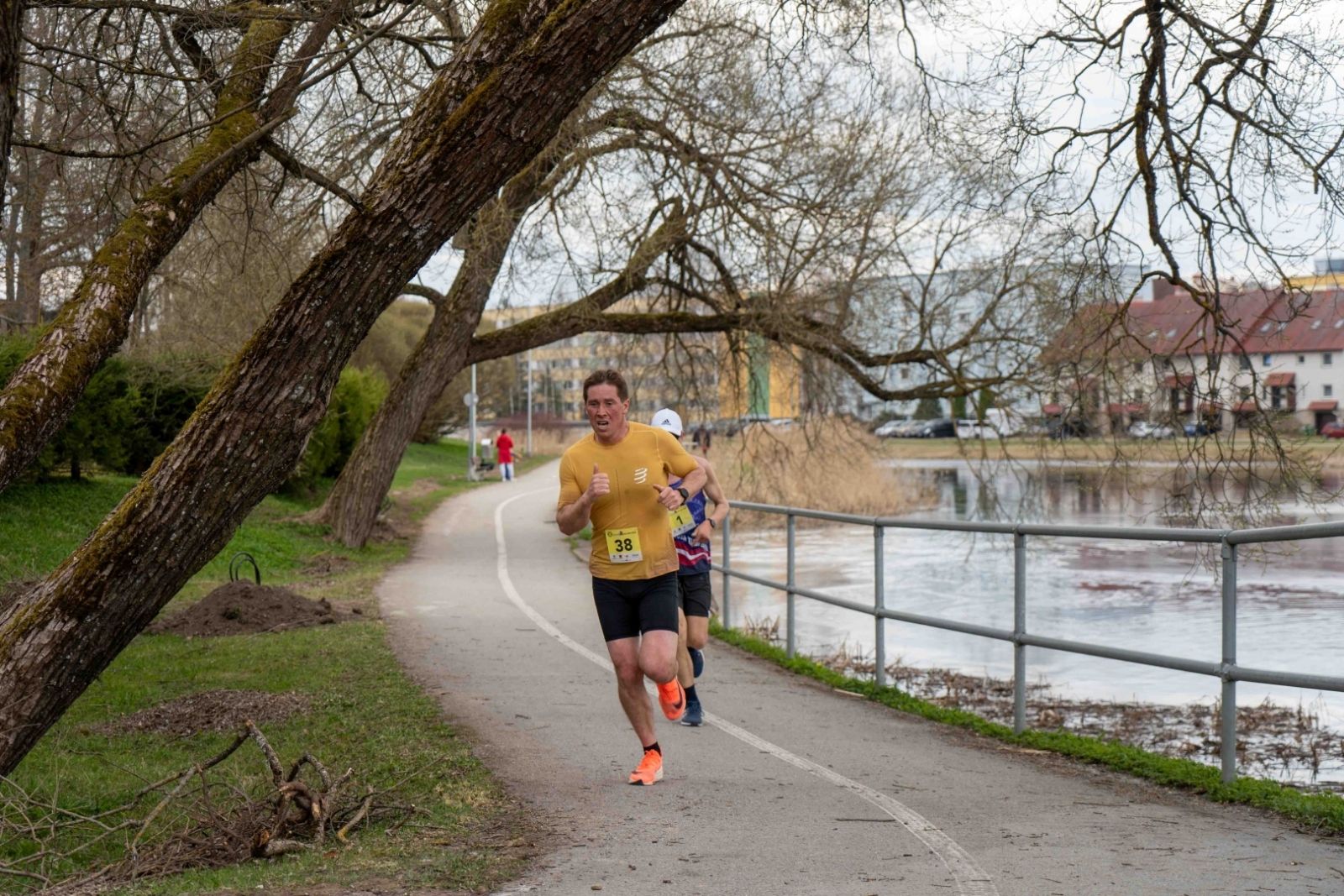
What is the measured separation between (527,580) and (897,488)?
12627mm

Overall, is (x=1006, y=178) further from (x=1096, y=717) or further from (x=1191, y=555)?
(x=1191, y=555)

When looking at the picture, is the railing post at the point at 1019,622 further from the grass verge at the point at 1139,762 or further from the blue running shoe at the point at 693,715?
the blue running shoe at the point at 693,715

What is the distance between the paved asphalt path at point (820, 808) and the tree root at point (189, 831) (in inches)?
→ 34.3

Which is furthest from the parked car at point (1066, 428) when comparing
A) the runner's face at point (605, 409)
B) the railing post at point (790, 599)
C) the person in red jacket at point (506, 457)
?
the person in red jacket at point (506, 457)

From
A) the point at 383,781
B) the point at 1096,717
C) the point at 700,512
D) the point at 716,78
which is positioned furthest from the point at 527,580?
the point at 383,781

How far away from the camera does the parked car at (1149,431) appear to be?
413 inches

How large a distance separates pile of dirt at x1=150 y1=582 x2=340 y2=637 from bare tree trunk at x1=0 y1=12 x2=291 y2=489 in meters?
5.12

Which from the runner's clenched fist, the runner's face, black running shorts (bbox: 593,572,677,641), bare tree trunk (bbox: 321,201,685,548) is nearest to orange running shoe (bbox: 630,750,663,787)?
black running shorts (bbox: 593,572,677,641)

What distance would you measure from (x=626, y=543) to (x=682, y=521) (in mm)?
1512

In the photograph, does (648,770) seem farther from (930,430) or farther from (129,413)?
(930,430)

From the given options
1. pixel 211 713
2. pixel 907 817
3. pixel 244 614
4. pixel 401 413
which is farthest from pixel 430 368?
pixel 907 817

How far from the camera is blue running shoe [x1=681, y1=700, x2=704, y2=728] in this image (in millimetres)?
7891

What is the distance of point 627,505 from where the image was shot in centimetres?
613

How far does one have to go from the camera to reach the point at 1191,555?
63.3 feet
